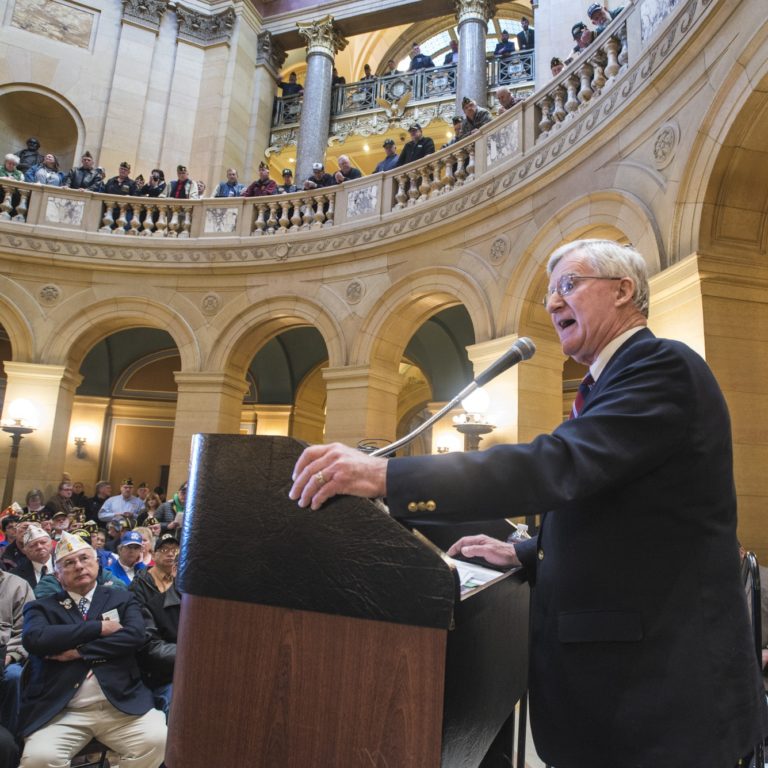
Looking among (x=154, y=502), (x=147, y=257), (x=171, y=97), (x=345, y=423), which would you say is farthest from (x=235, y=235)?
(x=171, y=97)

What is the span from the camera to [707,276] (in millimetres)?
5441

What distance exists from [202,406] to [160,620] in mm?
7539

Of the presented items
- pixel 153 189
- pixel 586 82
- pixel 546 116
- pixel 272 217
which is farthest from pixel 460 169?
pixel 153 189

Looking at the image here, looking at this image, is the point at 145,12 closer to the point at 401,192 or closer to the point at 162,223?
the point at 162,223

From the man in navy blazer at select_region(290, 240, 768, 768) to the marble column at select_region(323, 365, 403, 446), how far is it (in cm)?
838

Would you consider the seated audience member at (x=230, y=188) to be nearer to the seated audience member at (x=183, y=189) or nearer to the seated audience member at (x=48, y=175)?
the seated audience member at (x=183, y=189)

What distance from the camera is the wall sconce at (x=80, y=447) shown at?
15.0 m

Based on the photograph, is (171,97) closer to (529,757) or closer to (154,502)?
(154,502)

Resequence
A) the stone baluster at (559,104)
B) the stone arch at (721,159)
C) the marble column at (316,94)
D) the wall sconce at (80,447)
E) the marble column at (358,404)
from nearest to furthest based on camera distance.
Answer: the stone arch at (721,159) < the stone baluster at (559,104) < the marble column at (358,404) < the wall sconce at (80,447) < the marble column at (316,94)

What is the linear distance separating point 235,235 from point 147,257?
173 cm

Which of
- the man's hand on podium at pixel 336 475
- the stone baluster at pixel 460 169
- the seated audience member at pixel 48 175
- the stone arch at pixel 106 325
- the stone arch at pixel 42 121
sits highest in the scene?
the stone arch at pixel 42 121

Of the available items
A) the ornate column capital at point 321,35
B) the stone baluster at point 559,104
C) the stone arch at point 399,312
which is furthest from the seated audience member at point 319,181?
the ornate column capital at point 321,35

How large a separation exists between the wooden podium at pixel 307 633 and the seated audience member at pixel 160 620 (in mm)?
2536

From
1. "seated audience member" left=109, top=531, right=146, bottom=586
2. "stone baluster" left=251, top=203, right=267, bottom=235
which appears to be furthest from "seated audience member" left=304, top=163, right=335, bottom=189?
"seated audience member" left=109, top=531, right=146, bottom=586
